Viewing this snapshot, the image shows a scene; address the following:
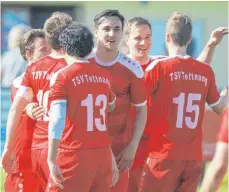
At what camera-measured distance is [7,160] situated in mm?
8289

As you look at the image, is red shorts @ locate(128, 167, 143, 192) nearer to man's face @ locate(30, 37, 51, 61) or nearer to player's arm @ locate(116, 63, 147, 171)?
player's arm @ locate(116, 63, 147, 171)

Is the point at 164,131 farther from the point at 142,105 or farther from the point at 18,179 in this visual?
the point at 18,179

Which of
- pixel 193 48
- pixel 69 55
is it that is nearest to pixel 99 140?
pixel 69 55

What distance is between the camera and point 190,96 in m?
8.31

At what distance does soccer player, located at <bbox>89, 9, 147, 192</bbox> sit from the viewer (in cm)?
795

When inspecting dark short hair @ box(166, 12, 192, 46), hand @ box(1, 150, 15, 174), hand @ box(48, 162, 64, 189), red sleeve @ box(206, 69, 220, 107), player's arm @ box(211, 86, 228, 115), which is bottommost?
hand @ box(1, 150, 15, 174)

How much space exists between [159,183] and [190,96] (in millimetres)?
779

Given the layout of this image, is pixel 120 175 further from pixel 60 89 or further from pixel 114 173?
pixel 60 89

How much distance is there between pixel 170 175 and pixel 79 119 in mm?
1365

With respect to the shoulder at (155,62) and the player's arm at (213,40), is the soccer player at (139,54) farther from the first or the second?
the player's arm at (213,40)

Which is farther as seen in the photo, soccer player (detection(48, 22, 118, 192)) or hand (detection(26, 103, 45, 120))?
hand (detection(26, 103, 45, 120))

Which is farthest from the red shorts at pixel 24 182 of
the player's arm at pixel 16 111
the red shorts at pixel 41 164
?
the player's arm at pixel 16 111

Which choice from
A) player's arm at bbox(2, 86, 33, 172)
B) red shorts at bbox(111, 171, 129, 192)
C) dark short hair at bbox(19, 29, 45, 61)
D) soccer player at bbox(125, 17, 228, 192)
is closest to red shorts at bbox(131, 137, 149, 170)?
soccer player at bbox(125, 17, 228, 192)

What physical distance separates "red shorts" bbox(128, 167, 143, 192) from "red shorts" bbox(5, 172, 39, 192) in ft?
2.73
